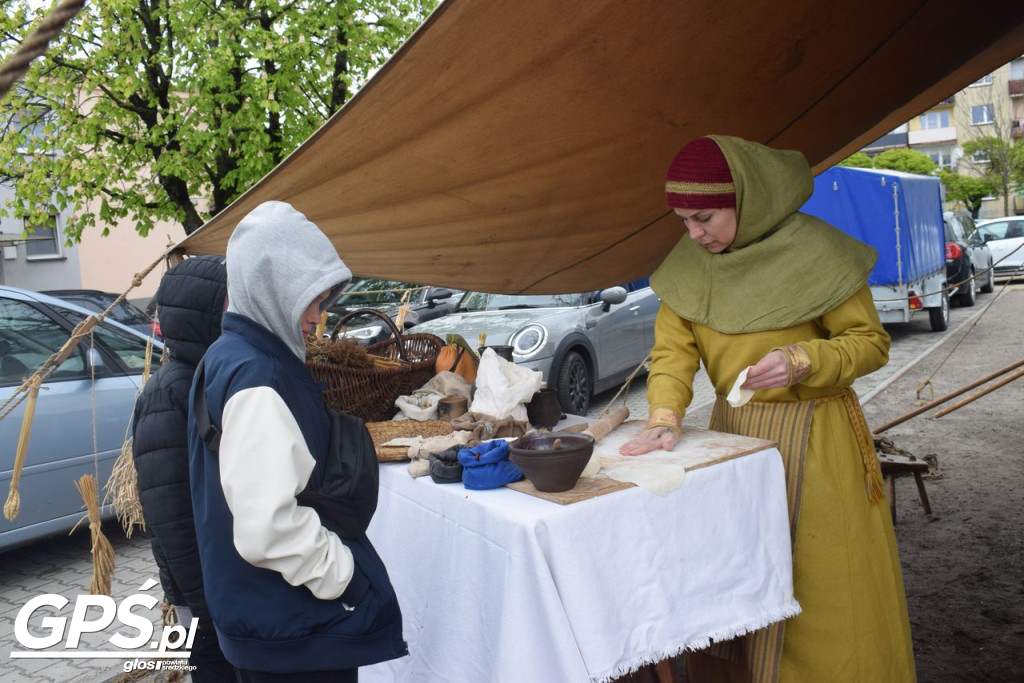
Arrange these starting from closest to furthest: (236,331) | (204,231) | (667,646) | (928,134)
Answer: (236,331) → (667,646) → (204,231) → (928,134)

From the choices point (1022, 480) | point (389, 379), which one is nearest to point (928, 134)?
point (1022, 480)

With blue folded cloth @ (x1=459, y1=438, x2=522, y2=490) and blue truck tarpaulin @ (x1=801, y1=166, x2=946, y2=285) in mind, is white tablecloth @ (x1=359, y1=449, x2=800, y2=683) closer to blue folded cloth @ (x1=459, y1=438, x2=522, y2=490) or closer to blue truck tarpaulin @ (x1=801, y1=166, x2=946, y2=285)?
blue folded cloth @ (x1=459, y1=438, x2=522, y2=490)

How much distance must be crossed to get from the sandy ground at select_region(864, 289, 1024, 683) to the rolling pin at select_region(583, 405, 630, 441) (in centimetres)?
152

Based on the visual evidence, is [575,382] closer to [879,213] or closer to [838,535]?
[838,535]

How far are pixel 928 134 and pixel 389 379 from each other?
58110 millimetres

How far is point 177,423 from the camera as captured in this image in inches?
83.4

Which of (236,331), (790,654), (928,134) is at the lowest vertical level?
(790,654)

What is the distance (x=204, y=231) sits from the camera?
297cm

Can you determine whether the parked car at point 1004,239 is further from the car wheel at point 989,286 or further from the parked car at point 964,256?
the parked car at point 964,256

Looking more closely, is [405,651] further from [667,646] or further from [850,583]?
[850,583]

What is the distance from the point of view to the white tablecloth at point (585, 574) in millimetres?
1710

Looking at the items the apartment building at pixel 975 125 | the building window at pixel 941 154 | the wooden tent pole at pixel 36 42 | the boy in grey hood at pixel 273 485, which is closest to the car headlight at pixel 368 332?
the boy in grey hood at pixel 273 485

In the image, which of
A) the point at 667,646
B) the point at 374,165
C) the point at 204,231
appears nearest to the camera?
the point at 667,646

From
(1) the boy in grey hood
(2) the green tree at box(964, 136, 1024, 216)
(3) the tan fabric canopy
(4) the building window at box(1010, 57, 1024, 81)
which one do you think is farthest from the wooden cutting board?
(4) the building window at box(1010, 57, 1024, 81)
